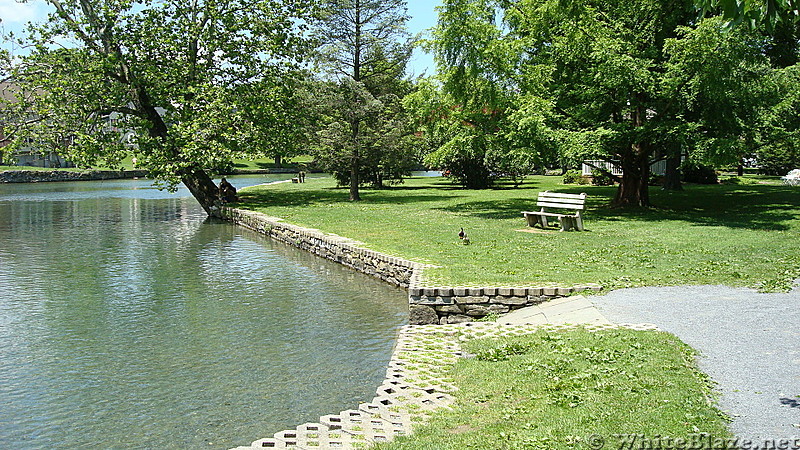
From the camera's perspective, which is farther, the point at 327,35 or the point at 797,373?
the point at 327,35

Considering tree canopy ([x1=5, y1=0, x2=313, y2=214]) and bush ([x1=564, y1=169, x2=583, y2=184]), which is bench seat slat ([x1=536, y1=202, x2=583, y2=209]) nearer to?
tree canopy ([x1=5, y1=0, x2=313, y2=214])

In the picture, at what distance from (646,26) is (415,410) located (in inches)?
715

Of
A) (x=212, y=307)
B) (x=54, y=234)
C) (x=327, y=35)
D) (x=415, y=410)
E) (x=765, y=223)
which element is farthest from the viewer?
(x=327, y=35)

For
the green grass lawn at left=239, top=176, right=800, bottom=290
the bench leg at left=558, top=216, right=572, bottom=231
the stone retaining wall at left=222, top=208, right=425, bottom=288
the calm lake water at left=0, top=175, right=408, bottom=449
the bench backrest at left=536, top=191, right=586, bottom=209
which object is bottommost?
the calm lake water at left=0, top=175, right=408, bottom=449

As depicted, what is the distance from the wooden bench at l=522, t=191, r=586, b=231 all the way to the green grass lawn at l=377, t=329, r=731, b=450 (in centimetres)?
969

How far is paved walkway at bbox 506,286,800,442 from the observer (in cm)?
512

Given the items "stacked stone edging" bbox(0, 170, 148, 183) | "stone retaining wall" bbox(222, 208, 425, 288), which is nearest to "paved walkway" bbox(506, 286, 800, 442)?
"stone retaining wall" bbox(222, 208, 425, 288)

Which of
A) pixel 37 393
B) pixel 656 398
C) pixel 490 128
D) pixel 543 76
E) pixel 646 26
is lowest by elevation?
pixel 37 393

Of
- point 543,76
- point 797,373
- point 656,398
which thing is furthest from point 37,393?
point 543,76

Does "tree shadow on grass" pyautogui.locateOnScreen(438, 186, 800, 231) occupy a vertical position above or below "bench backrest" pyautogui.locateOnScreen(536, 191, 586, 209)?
below

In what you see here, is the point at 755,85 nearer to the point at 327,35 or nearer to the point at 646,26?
the point at 646,26

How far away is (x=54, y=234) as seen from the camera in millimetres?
21359

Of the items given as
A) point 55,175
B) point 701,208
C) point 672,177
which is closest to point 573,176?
point 672,177

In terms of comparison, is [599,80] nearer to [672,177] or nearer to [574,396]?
[672,177]
